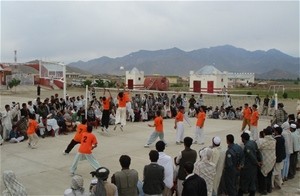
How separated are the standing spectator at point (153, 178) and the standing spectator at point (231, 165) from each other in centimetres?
192

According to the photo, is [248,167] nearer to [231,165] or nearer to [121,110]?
[231,165]

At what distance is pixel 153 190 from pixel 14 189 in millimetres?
2280

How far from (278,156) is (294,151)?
1.32 m

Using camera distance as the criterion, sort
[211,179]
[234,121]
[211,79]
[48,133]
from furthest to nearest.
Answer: [211,79]
[234,121]
[48,133]
[211,179]

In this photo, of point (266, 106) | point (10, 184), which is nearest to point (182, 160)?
point (10, 184)

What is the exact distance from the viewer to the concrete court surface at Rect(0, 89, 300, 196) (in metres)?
9.54

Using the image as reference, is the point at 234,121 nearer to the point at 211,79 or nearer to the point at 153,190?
the point at 153,190

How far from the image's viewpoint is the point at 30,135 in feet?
43.9

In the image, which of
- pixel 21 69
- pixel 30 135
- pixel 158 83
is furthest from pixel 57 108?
pixel 21 69

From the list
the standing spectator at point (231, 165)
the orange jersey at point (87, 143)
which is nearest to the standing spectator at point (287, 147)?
the standing spectator at point (231, 165)

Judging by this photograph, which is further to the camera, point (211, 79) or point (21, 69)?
point (21, 69)

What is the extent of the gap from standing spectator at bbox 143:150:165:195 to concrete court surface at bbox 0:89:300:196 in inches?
125

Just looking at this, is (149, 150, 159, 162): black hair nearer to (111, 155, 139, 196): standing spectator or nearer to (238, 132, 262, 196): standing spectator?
(111, 155, 139, 196): standing spectator

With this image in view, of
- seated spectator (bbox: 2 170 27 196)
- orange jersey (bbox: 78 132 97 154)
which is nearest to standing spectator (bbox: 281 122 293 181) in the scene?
orange jersey (bbox: 78 132 97 154)
